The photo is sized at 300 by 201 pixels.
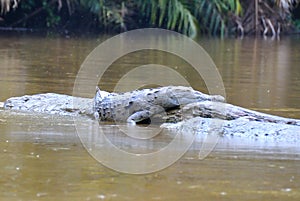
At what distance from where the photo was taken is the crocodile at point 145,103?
768 centimetres

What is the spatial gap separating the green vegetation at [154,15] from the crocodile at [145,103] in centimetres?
1573

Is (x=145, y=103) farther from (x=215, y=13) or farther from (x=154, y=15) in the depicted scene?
(x=215, y=13)

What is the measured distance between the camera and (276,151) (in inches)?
235

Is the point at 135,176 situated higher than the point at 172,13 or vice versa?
the point at 172,13

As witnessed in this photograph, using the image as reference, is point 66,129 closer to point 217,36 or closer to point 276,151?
point 276,151

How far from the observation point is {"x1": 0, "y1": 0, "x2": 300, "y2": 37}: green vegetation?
23.9 m

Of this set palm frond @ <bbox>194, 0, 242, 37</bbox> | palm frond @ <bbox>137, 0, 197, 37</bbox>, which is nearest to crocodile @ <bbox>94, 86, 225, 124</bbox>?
palm frond @ <bbox>137, 0, 197, 37</bbox>

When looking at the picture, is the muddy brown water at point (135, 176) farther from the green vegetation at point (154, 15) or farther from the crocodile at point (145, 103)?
the green vegetation at point (154, 15)

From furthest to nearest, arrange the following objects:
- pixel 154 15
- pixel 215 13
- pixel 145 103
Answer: pixel 215 13 < pixel 154 15 < pixel 145 103

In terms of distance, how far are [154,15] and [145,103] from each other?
16.4 meters

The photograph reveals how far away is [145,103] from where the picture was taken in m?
7.80

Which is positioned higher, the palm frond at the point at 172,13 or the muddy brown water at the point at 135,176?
the palm frond at the point at 172,13

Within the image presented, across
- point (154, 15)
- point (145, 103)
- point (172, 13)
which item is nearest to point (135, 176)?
point (145, 103)

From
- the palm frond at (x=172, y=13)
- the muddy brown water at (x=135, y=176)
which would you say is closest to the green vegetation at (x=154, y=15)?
the palm frond at (x=172, y=13)
